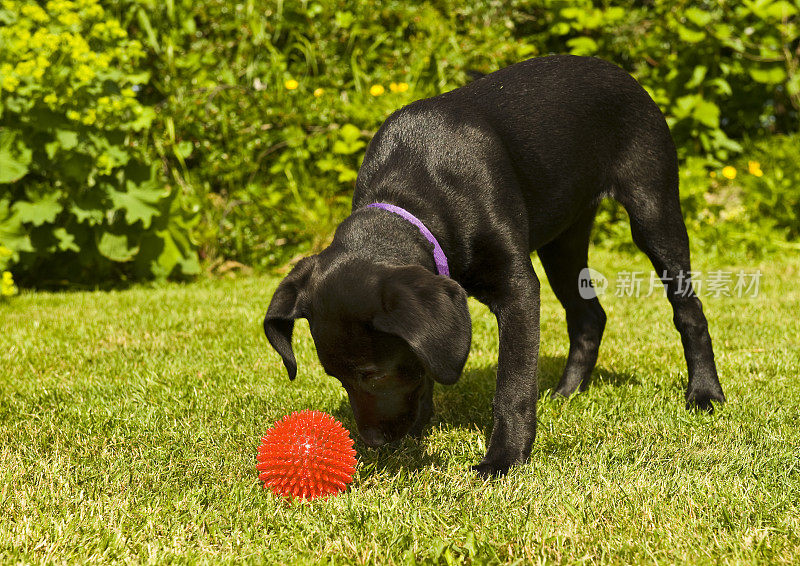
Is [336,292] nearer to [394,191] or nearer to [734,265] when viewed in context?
[394,191]

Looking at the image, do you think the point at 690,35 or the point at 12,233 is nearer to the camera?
the point at 12,233

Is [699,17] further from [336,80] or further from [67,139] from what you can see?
[67,139]

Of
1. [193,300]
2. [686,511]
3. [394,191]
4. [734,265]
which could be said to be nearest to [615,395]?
[686,511]

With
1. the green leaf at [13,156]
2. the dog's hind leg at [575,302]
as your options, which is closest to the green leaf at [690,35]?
the dog's hind leg at [575,302]

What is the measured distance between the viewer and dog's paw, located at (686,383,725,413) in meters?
3.20

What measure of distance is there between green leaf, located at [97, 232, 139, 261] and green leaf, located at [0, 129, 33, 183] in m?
0.67

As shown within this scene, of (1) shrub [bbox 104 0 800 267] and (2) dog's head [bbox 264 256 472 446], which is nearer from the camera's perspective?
(2) dog's head [bbox 264 256 472 446]

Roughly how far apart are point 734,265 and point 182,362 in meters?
4.50

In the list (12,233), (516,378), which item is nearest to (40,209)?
(12,233)

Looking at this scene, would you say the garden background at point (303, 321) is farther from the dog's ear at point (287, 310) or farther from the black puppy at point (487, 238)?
the dog's ear at point (287, 310)

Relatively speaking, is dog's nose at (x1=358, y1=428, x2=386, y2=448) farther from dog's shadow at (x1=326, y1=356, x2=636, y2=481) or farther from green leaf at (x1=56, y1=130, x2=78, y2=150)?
green leaf at (x1=56, y1=130, x2=78, y2=150)

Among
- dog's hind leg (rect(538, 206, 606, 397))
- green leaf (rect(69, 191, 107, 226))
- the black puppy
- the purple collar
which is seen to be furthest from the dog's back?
green leaf (rect(69, 191, 107, 226))

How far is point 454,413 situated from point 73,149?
3367 mm

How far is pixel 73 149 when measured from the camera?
5.18 metres
